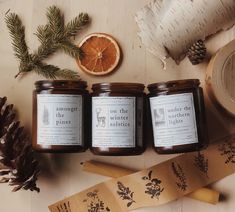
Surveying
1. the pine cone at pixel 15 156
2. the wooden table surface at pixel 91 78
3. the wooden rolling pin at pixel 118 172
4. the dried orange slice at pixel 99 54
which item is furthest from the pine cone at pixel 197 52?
the pine cone at pixel 15 156

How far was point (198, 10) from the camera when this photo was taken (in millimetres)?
801

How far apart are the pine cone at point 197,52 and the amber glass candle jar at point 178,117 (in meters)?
0.06

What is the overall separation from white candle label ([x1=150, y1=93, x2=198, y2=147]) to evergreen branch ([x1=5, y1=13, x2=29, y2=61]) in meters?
0.31

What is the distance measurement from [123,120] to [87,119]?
0.09m

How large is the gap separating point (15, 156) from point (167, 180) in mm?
302

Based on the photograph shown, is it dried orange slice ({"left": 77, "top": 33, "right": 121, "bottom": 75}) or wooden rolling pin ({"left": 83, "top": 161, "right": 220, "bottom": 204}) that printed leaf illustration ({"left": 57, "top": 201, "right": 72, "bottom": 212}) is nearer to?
wooden rolling pin ({"left": 83, "top": 161, "right": 220, "bottom": 204})

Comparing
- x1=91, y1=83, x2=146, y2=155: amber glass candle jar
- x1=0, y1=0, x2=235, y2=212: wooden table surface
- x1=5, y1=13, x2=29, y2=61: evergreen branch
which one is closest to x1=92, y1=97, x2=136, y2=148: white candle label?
x1=91, y1=83, x2=146, y2=155: amber glass candle jar

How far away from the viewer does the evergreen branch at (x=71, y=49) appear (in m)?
0.87

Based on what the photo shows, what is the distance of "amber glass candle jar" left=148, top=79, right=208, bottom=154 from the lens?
76 cm

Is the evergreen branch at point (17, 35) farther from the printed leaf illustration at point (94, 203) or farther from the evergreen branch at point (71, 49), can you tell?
the printed leaf illustration at point (94, 203)

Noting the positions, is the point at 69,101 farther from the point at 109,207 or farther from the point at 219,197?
the point at 219,197

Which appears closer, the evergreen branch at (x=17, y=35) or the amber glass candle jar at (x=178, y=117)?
the amber glass candle jar at (x=178, y=117)

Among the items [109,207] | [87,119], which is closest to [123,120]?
[87,119]

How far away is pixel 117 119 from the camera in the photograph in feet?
2.53
